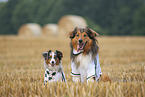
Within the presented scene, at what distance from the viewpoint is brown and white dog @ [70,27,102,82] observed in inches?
149

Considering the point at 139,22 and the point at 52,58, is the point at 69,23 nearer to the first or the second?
the point at 139,22

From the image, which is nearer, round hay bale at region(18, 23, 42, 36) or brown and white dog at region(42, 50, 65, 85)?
brown and white dog at region(42, 50, 65, 85)

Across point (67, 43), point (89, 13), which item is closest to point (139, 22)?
point (89, 13)

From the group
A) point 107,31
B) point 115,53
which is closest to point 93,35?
point 115,53

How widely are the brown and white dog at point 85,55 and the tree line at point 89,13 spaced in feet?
106

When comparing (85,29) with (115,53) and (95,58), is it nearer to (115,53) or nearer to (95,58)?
(95,58)

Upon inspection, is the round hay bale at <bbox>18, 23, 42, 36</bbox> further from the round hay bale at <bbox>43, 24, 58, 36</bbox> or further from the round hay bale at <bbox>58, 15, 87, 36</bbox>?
the round hay bale at <bbox>58, 15, 87, 36</bbox>

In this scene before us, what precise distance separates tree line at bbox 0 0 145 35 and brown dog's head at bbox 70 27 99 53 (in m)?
32.4

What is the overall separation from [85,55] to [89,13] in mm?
41574

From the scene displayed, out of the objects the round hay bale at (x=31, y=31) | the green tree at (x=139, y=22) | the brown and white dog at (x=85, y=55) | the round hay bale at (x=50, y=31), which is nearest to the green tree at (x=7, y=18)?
the round hay bale at (x=31, y=31)

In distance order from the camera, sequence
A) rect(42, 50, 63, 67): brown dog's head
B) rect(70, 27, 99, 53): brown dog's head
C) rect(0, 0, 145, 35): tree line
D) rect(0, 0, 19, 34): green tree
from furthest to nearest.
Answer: rect(0, 0, 19, 34): green tree < rect(0, 0, 145, 35): tree line < rect(42, 50, 63, 67): brown dog's head < rect(70, 27, 99, 53): brown dog's head

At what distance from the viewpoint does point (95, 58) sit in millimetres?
3947

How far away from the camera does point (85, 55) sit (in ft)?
12.7

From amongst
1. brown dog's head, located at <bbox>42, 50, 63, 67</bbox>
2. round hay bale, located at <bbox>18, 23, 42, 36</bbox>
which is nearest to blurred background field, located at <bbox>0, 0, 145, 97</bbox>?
round hay bale, located at <bbox>18, 23, 42, 36</bbox>
